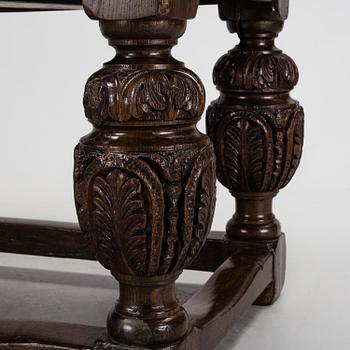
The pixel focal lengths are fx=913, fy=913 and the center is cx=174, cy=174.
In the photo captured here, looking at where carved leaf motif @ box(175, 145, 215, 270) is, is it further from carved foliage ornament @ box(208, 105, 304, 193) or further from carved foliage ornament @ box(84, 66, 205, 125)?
carved foliage ornament @ box(208, 105, 304, 193)

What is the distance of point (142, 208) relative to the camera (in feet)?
2.67

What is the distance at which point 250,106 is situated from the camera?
47.5 inches

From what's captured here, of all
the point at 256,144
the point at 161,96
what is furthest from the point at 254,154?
the point at 161,96

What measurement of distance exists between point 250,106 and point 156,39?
41 centimetres

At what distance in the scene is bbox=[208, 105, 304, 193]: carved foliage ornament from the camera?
3.94ft

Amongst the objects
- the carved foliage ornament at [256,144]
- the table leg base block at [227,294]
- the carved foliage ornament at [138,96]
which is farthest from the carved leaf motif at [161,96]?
the carved foliage ornament at [256,144]

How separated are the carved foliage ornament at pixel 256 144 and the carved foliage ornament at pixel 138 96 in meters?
0.38

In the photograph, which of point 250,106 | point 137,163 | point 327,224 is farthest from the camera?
point 327,224

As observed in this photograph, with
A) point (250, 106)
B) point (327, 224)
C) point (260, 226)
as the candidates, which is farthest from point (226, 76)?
point (327, 224)

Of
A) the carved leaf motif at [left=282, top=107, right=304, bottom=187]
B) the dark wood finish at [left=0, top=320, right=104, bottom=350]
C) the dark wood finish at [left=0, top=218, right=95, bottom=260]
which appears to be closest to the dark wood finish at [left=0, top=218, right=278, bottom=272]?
the dark wood finish at [left=0, top=218, right=95, bottom=260]

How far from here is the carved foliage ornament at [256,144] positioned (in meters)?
1.20

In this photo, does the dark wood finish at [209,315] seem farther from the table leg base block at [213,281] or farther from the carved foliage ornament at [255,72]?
the carved foliage ornament at [255,72]

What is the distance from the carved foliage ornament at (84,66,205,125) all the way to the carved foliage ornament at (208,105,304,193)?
14.9 inches

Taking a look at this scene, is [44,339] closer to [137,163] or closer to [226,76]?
[137,163]
